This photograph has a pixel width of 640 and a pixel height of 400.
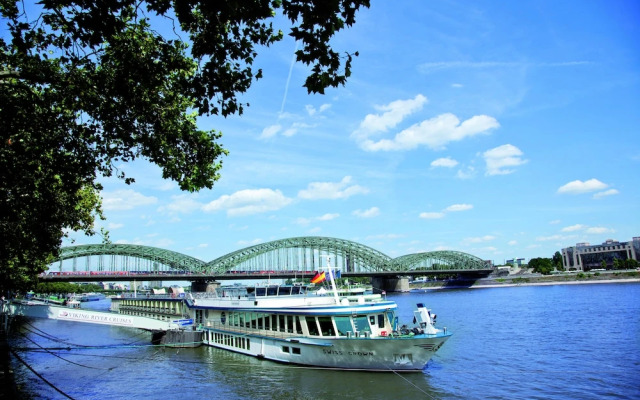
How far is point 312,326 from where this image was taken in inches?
1040

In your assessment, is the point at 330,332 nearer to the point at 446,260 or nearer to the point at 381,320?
the point at 381,320

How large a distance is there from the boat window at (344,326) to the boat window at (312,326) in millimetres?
1528

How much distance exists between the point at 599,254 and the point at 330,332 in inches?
7974

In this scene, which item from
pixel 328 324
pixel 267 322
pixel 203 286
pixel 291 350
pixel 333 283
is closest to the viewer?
pixel 328 324

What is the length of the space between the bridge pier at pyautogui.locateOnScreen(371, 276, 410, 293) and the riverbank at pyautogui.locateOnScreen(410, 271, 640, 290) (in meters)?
21.9

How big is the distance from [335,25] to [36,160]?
38.7ft

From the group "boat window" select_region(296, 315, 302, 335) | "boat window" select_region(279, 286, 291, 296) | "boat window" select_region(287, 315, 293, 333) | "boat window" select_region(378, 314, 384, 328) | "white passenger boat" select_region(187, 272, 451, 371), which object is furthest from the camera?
"boat window" select_region(279, 286, 291, 296)

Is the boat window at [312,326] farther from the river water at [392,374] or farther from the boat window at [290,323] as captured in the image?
the river water at [392,374]

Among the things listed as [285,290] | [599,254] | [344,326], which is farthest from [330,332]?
A: [599,254]

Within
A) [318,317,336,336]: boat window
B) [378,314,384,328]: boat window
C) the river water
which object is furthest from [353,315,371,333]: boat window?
the river water

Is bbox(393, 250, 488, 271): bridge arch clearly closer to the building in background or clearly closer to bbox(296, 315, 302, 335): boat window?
the building in background

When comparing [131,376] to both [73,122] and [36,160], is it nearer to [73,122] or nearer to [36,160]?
[36,160]

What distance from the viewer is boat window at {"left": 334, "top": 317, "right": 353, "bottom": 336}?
2506 centimetres

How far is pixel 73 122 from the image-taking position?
14.2 m
